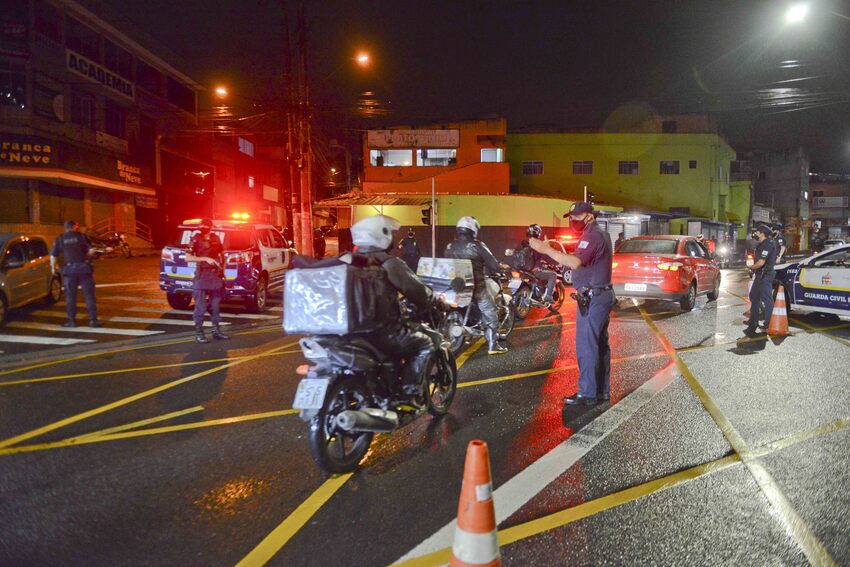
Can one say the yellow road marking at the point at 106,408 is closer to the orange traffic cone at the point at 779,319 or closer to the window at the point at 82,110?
the orange traffic cone at the point at 779,319

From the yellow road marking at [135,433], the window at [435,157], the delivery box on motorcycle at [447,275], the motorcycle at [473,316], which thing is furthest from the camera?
the window at [435,157]

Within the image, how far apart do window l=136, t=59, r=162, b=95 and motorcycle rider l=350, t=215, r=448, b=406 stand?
36.1 metres

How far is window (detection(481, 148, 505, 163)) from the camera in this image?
110ft

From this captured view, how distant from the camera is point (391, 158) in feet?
110

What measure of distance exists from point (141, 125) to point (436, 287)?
34.3 m

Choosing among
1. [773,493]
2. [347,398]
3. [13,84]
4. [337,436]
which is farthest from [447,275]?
[13,84]

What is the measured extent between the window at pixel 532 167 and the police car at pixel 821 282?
28.6 m

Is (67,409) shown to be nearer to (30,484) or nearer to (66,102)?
(30,484)

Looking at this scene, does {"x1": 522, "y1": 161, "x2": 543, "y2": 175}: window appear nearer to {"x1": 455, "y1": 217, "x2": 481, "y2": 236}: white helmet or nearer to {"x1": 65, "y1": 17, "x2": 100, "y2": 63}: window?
{"x1": 65, "y1": 17, "x2": 100, "y2": 63}: window

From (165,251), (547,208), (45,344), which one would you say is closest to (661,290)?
(165,251)

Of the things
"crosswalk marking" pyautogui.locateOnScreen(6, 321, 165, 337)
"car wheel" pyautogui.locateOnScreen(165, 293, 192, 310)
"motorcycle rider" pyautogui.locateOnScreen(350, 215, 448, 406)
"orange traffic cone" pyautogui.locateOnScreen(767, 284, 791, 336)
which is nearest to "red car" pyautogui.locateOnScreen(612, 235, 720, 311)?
"orange traffic cone" pyautogui.locateOnScreen(767, 284, 791, 336)

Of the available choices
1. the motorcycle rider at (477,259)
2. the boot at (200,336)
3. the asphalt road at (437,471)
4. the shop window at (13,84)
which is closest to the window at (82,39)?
the shop window at (13,84)

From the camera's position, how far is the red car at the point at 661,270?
38.7 ft

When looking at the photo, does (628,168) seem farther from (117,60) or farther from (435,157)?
(117,60)
